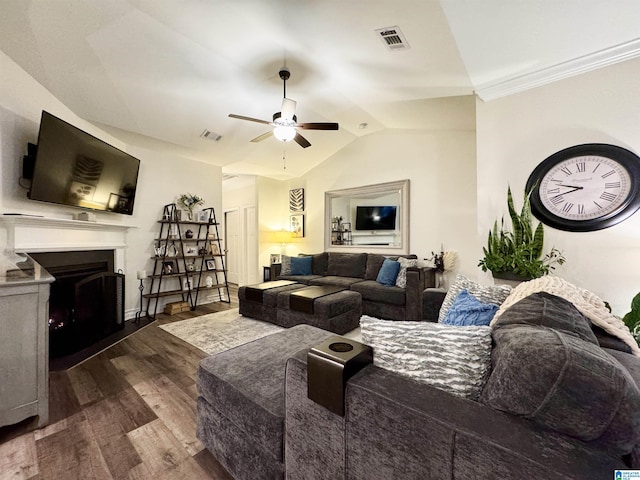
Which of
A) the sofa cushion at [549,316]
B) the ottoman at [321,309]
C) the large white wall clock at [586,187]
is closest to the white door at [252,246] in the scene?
the ottoman at [321,309]

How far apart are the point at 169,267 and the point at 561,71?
522 centimetres

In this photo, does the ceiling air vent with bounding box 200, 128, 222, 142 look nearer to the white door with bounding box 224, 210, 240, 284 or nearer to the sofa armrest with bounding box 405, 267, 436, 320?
the white door with bounding box 224, 210, 240, 284

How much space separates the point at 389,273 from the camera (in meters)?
4.07

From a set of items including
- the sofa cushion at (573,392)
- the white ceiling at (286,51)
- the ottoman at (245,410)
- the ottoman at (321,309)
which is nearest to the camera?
the sofa cushion at (573,392)

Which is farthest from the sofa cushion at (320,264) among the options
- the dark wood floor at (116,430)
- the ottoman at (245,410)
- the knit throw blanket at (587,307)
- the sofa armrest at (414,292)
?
the knit throw blanket at (587,307)

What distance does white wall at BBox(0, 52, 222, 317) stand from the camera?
2.30 meters

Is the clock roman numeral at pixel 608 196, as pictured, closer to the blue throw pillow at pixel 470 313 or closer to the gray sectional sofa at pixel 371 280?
the blue throw pillow at pixel 470 313

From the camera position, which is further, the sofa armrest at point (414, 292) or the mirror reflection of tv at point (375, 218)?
the mirror reflection of tv at point (375, 218)

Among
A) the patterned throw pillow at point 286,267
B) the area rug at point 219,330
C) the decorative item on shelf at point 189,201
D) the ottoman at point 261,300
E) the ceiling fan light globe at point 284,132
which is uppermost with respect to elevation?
the ceiling fan light globe at point 284,132

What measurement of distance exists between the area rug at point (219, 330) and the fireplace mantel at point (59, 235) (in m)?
1.28

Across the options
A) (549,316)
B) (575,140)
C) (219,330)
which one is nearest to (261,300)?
(219,330)

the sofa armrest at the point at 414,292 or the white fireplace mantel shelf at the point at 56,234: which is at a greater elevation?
the white fireplace mantel shelf at the point at 56,234

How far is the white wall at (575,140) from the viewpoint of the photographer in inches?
81.9

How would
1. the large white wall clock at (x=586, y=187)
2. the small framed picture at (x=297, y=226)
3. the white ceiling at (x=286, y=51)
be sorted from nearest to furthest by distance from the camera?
the white ceiling at (x=286, y=51) < the large white wall clock at (x=586, y=187) < the small framed picture at (x=297, y=226)
